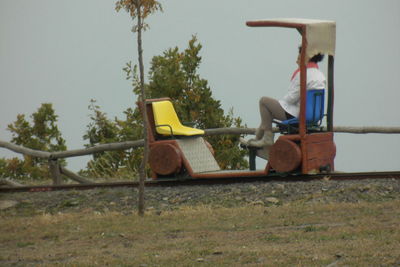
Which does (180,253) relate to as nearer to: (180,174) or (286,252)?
(286,252)

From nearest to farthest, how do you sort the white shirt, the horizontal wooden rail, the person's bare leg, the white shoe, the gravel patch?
1. the gravel patch
2. the white shirt
3. the person's bare leg
4. the white shoe
5. the horizontal wooden rail

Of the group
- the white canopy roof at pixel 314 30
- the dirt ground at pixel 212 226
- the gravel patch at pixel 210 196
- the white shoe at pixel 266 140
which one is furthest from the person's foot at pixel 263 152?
the white canopy roof at pixel 314 30

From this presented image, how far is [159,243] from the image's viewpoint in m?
10.7

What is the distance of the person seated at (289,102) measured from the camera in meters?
13.6

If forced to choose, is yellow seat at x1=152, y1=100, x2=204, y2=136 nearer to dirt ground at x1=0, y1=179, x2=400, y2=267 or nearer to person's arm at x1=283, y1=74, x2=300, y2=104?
dirt ground at x1=0, y1=179, x2=400, y2=267

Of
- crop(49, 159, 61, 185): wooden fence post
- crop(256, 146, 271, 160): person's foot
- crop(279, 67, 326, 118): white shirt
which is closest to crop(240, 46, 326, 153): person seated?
crop(279, 67, 326, 118): white shirt

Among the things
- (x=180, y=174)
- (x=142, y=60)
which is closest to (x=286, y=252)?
(x=142, y=60)

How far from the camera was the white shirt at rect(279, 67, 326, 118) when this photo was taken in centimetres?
1353

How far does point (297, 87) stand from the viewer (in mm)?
13586

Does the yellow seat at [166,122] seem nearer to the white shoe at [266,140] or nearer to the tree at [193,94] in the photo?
the white shoe at [266,140]

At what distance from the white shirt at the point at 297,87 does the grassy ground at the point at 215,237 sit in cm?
176

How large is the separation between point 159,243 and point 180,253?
841 mm

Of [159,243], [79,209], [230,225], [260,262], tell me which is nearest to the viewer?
[260,262]

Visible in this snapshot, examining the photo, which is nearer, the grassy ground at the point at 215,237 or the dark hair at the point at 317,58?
the grassy ground at the point at 215,237
